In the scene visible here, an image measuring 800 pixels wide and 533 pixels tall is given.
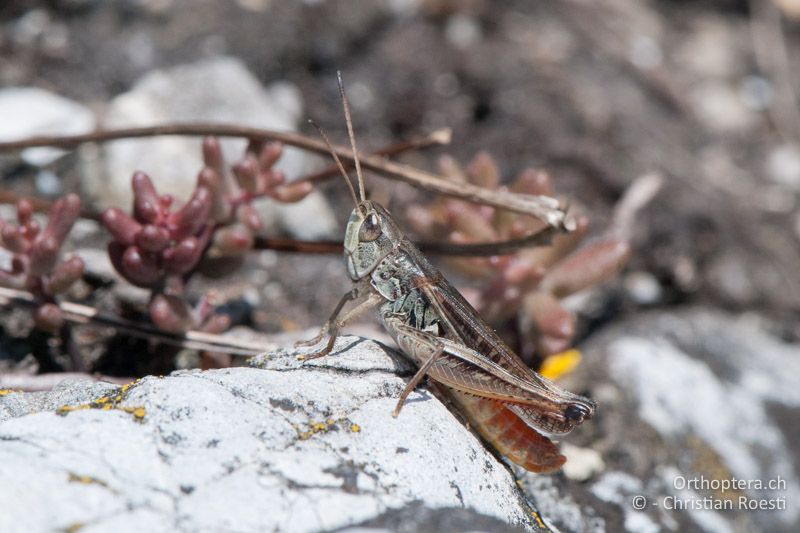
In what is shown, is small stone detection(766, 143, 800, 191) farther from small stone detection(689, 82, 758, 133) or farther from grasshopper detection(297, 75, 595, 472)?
grasshopper detection(297, 75, 595, 472)

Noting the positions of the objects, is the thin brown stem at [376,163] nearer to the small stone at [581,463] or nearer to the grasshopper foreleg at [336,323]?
the grasshopper foreleg at [336,323]

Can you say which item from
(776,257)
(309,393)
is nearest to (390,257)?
(309,393)

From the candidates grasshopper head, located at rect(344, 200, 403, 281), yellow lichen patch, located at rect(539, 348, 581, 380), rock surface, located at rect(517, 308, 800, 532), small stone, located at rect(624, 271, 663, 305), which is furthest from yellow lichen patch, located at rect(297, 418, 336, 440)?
small stone, located at rect(624, 271, 663, 305)

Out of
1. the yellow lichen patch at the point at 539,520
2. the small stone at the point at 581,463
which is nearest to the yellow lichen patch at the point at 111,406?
the yellow lichen patch at the point at 539,520

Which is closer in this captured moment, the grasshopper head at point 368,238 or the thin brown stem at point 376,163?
the grasshopper head at point 368,238

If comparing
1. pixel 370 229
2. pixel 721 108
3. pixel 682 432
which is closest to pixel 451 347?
pixel 370 229

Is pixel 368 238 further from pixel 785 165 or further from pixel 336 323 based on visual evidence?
pixel 785 165
